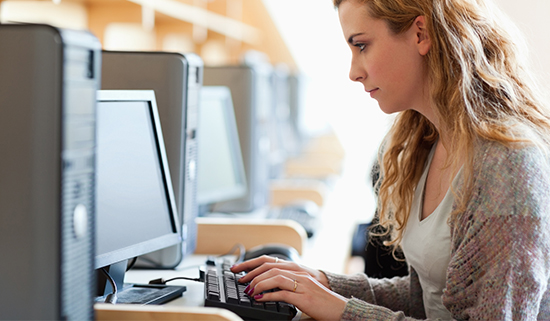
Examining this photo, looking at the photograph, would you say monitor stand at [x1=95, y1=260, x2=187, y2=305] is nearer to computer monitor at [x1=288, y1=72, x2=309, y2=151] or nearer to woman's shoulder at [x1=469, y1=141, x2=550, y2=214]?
woman's shoulder at [x1=469, y1=141, x2=550, y2=214]

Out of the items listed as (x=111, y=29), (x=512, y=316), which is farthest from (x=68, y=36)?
(x=111, y=29)

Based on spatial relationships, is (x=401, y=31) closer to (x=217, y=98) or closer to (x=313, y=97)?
(x=217, y=98)

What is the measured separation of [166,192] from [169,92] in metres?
0.24

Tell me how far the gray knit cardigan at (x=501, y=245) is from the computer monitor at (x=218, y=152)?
989 mm

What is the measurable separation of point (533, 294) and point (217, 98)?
1.27 metres

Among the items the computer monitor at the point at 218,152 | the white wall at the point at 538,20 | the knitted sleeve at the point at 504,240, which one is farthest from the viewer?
the white wall at the point at 538,20

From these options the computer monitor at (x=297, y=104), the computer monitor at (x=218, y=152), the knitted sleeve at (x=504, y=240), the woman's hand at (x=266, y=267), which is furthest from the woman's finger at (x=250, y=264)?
the computer monitor at (x=297, y=104)

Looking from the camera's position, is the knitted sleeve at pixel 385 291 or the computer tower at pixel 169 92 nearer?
the knitted sleeve at pixel 385 291

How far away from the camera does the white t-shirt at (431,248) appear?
105cm

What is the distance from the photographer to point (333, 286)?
1.15 metres

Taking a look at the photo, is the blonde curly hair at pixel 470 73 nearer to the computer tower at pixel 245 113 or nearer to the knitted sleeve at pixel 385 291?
the knitted sleeve at pixel 385 291

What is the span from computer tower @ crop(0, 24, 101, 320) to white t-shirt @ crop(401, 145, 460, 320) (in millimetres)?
618

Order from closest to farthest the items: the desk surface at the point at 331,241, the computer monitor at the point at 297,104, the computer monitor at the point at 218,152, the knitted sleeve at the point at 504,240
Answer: the knitted sleeve at the point at 504,240 < the desk surface at the point at 331,241 < the computer monitor at the point at 218,152 < the computer monitor at the point at 297,104

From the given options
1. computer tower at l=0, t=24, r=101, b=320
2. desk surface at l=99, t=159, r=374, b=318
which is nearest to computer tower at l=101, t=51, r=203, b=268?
desk surface at l=99, t=159, r=374, b=318
